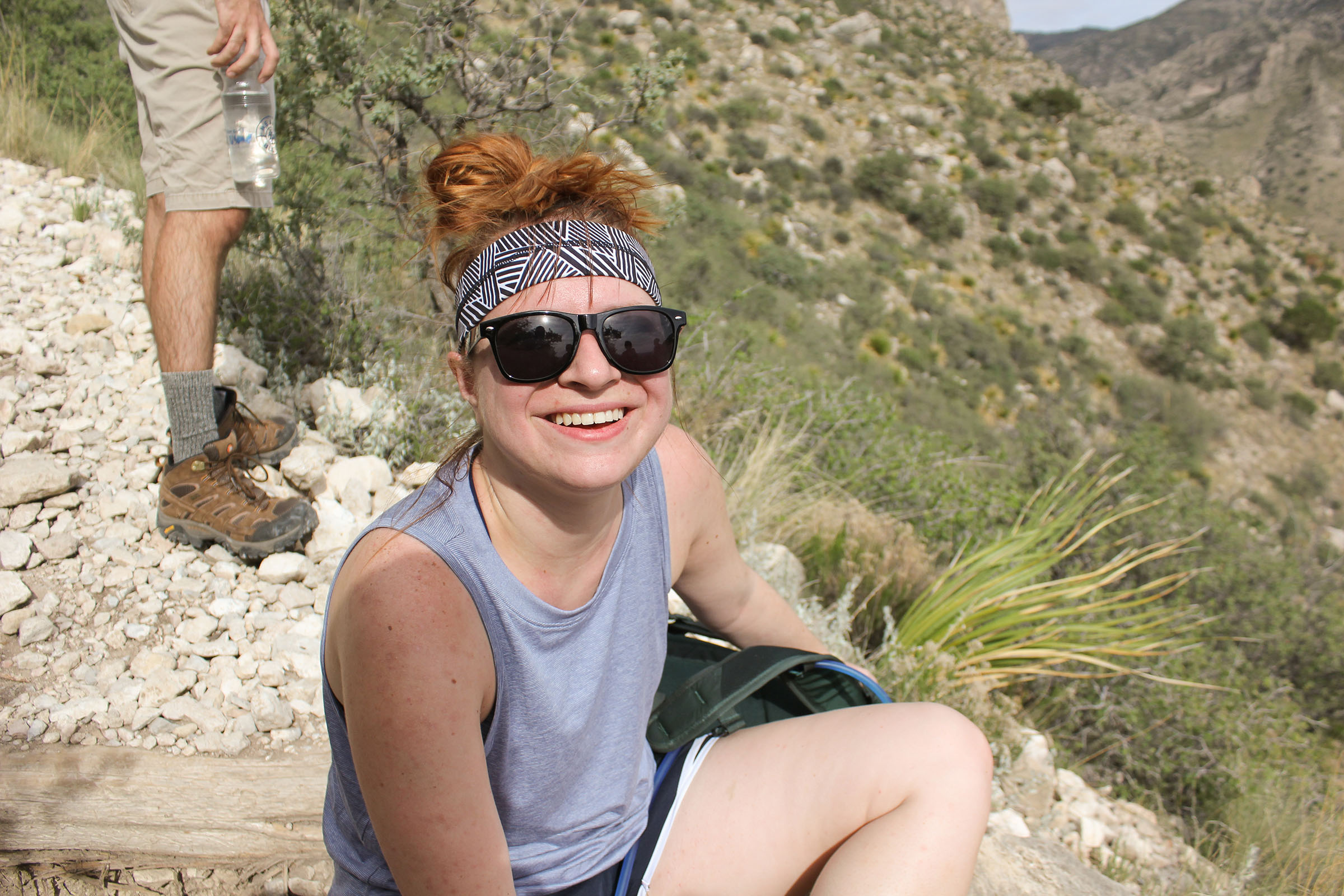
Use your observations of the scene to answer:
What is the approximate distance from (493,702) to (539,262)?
0.58 m

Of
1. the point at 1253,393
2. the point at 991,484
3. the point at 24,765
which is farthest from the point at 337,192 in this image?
the point at 1253,393

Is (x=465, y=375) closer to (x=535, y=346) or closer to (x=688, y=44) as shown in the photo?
(x=535, y=346)

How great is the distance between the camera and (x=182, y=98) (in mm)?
2055

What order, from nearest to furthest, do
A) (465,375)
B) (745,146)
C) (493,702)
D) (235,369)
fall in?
(493,702), (465,375), (235,369), (745,146)

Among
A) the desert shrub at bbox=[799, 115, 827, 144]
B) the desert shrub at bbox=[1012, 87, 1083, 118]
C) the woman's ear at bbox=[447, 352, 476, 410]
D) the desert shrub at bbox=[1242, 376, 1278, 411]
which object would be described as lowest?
the desert shrub at bbox=[1242, 376, 1278, 411]

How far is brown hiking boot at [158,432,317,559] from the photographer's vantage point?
1.97 m

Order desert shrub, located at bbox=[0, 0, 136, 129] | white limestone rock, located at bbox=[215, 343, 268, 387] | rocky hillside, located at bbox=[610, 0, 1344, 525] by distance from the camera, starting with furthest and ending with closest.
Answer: rocky hillside, located at bbox=[610, 0, 1344, 525]
desert shrub, located at bbox=[0, 0, 136, 129]
white limestone rock, located at bbox=[215, 343, 268, 387]

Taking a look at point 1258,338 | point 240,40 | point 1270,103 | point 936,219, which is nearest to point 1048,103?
point 936,219

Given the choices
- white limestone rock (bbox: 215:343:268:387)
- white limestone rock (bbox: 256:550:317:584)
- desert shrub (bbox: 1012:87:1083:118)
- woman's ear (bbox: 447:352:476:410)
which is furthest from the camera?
desert shrub (bbox: 1012:87:1083:118)

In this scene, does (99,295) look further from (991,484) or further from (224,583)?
(991,484)

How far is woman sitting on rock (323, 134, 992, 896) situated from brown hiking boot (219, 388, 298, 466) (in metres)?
1.35

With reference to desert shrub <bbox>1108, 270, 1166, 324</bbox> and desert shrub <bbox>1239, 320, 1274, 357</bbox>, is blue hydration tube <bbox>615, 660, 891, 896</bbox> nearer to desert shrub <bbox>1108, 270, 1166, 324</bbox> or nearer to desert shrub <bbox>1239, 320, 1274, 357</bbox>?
desert shrub <bbox>1108, 270, 1166, 324</bbox>

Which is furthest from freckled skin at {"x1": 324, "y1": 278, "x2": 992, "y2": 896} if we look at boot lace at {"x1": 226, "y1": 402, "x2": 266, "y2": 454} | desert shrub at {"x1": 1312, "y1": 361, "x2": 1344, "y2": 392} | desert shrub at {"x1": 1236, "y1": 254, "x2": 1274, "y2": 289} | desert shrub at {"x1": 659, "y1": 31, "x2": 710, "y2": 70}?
desert shrub at {"x1": 1236, "y1": 254, "x2": 1274, "y2": 289}

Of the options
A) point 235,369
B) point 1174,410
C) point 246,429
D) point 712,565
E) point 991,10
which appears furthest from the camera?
point 991,10
